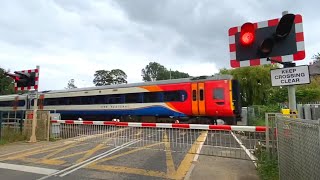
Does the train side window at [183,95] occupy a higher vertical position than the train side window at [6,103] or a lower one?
lower

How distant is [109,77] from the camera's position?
104312mm

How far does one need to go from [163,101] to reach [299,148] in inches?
635

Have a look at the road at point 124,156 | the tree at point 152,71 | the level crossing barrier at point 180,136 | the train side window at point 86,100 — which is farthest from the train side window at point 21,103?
A: the tree at point 152,71

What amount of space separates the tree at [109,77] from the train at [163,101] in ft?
252

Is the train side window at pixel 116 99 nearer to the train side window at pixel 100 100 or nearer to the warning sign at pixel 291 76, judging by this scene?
the train side window at pixel 100 100

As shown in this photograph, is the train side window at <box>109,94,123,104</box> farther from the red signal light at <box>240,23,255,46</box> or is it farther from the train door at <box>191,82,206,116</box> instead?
the red signal light at <box>240,23,255,46</box>

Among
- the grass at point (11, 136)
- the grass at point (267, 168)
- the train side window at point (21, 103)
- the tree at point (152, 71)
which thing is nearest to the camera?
the grass at point (267, 168)

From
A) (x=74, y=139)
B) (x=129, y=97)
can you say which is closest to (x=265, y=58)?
(x=74, y=139)

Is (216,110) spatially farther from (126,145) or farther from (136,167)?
(136,167)

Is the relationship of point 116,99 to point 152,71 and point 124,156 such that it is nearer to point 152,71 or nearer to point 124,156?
point 124,156

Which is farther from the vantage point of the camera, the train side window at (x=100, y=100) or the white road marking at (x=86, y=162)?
the train side window at (x=100, y=100)

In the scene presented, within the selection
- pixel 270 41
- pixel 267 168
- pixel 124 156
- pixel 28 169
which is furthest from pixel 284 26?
pixel 28 169

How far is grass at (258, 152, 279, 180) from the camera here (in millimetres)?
6152

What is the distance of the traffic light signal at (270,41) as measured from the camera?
5.25 m
